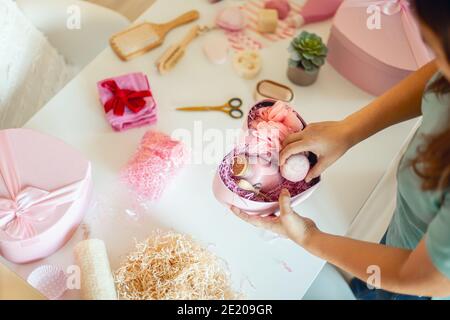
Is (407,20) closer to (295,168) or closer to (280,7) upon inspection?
(280,7)

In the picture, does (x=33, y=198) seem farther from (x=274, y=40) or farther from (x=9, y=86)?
(x=274, y=40)

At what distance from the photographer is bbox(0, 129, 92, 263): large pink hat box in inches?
28.4

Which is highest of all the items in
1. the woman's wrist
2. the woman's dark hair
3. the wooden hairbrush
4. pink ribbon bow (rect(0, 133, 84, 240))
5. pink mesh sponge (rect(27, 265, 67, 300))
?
the woman's dark hair

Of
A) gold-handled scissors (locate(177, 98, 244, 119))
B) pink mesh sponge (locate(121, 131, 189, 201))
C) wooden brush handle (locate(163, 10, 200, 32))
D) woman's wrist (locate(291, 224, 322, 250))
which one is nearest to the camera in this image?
woman's wrist (locate(291, 224, 322, 250))

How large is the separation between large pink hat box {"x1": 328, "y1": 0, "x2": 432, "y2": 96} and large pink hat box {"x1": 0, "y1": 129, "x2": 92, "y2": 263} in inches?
22.2

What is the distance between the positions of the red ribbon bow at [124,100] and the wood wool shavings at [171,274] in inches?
10.3

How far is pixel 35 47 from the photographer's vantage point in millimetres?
1037

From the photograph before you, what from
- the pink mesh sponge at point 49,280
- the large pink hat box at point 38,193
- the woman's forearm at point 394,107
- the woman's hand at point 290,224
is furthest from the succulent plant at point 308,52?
the pink mesh sponge at point 49,280

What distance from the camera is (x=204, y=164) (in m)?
0.89

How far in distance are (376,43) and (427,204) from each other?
450 millimetres

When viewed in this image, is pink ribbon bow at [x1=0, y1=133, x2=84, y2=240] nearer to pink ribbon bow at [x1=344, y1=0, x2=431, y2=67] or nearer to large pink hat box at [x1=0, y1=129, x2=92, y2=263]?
large pink hat box at [x1=0, y1=129, x2=92, y2=263]

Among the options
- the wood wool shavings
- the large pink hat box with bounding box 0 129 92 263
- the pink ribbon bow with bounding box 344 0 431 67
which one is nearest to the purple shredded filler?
the wood wool shavings

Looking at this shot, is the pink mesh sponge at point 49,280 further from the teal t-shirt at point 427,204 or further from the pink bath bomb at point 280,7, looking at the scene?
the pink bath bomb at point 280,7

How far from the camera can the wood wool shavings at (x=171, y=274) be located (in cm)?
71
